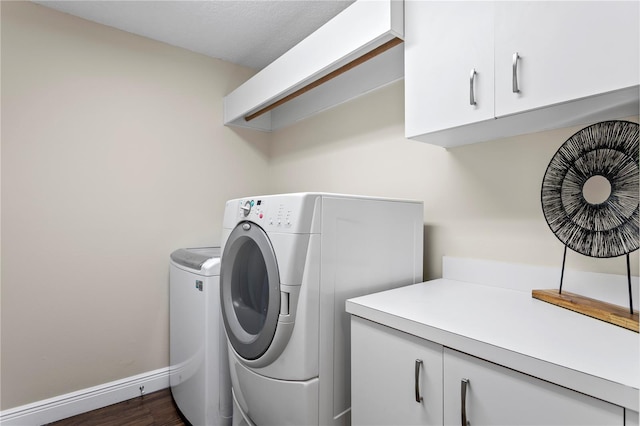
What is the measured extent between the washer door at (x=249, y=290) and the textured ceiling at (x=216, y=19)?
4.37 feet

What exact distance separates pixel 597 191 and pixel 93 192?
264cm

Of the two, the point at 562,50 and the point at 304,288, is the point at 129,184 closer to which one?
the point at 304,288

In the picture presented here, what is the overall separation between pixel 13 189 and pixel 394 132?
7.30 feet

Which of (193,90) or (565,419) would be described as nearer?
(565,419)

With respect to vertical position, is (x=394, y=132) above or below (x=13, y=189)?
above

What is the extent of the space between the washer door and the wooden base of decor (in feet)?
3.27

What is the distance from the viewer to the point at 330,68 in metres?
1.72

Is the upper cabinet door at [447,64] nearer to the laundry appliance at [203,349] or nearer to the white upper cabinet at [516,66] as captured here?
the white upper cabinet at [516,66]

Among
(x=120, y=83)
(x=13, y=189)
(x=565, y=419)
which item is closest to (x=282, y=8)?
(x=120, y=83)

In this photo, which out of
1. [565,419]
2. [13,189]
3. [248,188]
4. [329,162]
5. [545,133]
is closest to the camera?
[565,419]

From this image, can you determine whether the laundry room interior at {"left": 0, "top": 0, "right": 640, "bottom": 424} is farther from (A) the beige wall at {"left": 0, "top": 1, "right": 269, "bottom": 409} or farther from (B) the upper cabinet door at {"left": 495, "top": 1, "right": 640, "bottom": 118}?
(B) the upper cabinet door at {"left": 495, "top": 1, "right": 640, "bottom": 118}

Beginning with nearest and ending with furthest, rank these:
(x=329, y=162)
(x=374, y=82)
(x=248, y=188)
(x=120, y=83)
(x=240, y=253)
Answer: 1. (x=240, y=253)
2. (x=374, y=82)
3. (x=120, y=83)
4. (x=329, y=162)
5. (x=248, y=188)

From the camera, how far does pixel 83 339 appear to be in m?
2.09

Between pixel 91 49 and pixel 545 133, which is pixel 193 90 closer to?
pixel 91 49
